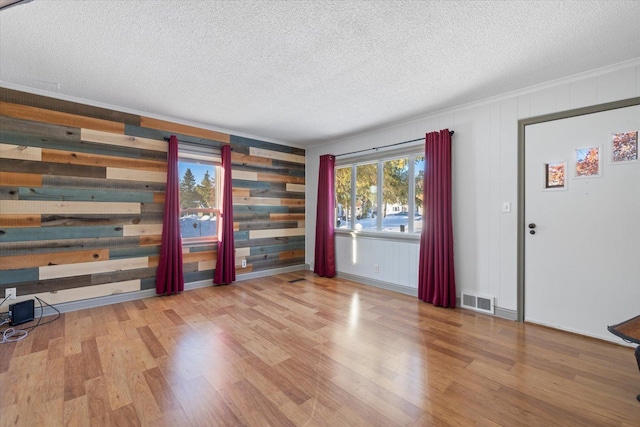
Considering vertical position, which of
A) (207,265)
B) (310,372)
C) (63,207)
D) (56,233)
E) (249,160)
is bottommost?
(310,372)

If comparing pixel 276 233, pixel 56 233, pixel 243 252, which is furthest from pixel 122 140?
pixel 276 233

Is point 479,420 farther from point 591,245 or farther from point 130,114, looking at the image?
point 130,114

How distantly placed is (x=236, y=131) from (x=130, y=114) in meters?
1.48

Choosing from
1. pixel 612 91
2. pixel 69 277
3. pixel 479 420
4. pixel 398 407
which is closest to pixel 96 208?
pixel 69 277

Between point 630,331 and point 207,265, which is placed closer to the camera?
point 630,331

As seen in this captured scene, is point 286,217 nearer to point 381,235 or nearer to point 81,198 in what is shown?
point 381,235

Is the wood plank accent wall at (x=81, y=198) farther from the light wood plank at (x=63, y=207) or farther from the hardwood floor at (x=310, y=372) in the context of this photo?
the hardwood floor at (x=310, y=372)

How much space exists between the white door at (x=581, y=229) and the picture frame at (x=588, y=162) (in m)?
0.02

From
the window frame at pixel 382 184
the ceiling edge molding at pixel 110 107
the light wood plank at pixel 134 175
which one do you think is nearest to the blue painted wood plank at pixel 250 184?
the ceiling edge molding at pixel 110 107

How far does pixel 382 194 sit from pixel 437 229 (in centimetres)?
120

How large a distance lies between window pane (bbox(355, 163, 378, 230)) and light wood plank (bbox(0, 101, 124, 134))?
3586mm

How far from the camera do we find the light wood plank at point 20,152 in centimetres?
294

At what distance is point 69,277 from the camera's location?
3.27 m

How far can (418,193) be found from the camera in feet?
13.1
